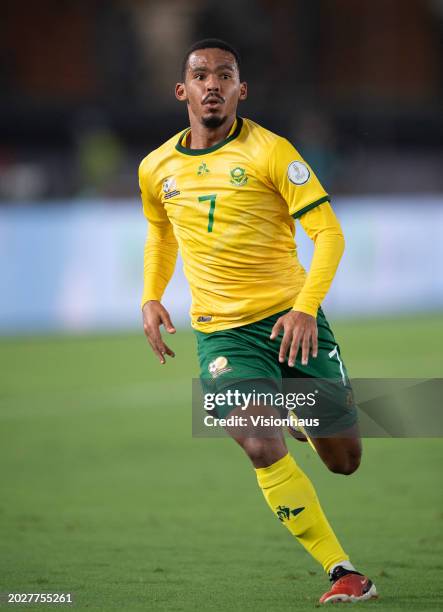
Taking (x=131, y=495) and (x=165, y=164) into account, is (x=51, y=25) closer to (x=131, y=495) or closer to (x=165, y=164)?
(x=131, y=495)

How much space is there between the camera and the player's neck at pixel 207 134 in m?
5.39

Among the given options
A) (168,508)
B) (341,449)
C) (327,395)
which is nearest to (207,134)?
(327,395)

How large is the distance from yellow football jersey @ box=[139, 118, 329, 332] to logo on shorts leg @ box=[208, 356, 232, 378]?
0.54 ft

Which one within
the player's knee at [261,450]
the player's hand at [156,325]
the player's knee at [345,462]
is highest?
the player's hand at [156,325]

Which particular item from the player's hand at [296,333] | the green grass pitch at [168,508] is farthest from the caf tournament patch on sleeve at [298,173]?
the green grass pitch at [168,508]

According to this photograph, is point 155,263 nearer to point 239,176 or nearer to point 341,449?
point 239,176

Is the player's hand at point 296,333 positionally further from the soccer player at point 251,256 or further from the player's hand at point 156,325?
the player's hand at point 156,325

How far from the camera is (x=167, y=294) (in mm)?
16781

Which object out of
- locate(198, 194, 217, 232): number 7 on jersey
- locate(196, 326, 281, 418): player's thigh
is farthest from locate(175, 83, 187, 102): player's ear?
locate(196, 326, 281, 418): player's thigh

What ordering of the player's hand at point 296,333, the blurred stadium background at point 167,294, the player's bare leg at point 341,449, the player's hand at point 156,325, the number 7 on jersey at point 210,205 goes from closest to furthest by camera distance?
1. the player's hand at point 296,333
2. the number 7 on jersey at point 210,205
3. the player's bare leg at point 341,449
4. the player's hand at point 156,325
5. the blurred stadium background at point 167,294

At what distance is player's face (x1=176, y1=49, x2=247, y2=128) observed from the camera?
207 inches

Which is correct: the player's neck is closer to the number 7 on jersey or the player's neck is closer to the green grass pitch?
the number 7 on jersey

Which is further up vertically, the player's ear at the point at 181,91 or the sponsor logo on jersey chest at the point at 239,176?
the player's ear at the point at 181,91

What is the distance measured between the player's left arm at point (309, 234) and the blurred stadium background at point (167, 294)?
112 cm
